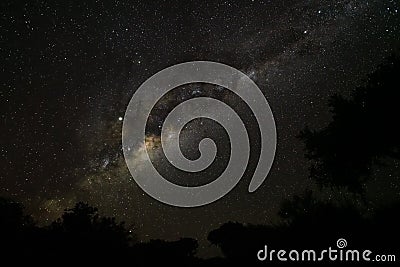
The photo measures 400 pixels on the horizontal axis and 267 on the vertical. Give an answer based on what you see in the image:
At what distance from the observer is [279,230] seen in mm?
16672

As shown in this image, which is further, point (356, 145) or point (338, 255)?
point (356, 145)

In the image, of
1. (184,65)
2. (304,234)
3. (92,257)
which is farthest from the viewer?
(184,65)

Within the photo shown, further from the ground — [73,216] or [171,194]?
[171,194]

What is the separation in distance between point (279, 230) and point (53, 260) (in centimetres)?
837

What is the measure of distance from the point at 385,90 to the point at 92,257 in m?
12.3

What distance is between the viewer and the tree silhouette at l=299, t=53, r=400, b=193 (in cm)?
1645

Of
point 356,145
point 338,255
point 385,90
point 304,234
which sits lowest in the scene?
point 338,255

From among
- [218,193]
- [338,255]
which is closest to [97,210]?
[218,193]

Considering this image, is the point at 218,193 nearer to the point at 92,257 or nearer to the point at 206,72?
the point at 206,72

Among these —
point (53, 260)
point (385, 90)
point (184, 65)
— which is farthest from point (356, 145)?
point (53, 260)

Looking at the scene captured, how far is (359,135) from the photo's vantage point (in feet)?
56.8

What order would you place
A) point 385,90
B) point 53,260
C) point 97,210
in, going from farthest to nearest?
point 97,210 → point 385,90 → point 53,260

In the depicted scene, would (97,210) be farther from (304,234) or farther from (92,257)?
(304,234)

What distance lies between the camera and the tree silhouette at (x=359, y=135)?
648 inches
